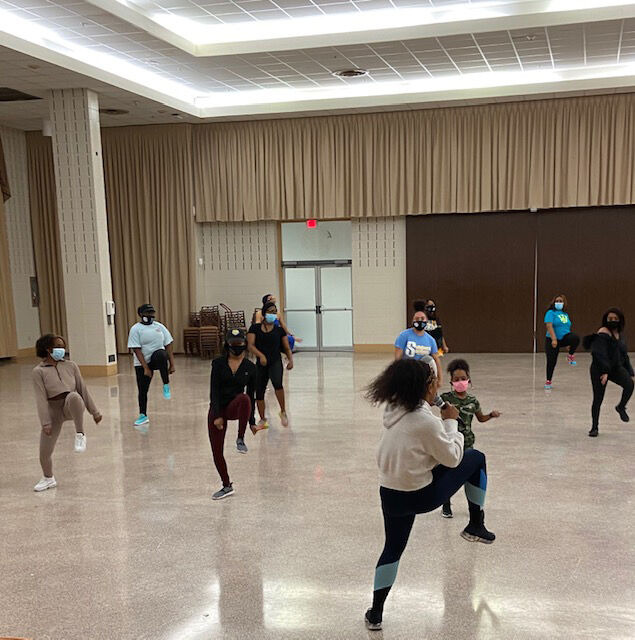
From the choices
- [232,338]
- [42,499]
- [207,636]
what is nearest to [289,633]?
[207,636]

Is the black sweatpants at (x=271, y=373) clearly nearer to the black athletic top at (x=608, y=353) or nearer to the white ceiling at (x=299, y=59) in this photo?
the black athletic top at (x=608, y=353)

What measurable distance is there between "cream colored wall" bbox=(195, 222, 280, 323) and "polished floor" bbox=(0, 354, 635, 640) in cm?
867

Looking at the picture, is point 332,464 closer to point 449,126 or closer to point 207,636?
point 207,636

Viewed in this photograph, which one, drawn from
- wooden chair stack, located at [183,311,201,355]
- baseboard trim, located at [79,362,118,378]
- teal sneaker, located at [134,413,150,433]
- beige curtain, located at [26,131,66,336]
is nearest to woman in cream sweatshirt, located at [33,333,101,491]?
teal sneaker, located at [134,413,150,433]

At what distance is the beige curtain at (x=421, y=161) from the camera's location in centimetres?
1480

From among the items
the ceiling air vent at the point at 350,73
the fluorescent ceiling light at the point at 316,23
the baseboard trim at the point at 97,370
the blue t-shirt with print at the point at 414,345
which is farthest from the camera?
the baseboard trim at the point at 97,370

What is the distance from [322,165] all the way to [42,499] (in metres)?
11.6

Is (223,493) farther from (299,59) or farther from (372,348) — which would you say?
(372,348)

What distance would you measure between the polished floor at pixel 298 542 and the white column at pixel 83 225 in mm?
4752

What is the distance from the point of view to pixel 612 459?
22.6 ft

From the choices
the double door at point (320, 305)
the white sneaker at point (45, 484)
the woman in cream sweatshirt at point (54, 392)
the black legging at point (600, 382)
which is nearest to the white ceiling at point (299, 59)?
the double door at point (320, 305)

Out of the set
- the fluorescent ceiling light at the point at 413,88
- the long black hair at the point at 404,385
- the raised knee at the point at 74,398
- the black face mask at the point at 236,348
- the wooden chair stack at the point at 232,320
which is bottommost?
the wooden chair stack at the point at 232,320

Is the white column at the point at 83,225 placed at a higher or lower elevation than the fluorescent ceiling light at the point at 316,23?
lower

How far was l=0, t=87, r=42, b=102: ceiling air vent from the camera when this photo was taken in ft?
42.4
